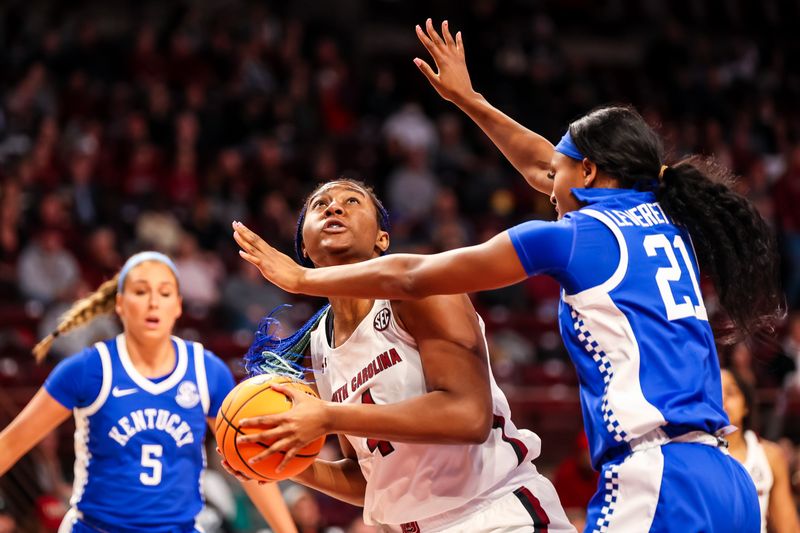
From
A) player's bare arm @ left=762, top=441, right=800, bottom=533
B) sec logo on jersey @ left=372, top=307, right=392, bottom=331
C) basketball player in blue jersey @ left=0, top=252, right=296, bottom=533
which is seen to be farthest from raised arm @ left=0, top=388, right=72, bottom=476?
player's bare arm @ left=762, top=441, right=800, bottom=533

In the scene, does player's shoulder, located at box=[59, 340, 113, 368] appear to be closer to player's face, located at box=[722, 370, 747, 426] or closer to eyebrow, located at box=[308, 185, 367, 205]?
eyebrow, located at box=[308, 185, 367, 205]

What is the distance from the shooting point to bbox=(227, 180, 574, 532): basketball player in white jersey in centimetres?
319

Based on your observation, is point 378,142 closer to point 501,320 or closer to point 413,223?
point 413,223

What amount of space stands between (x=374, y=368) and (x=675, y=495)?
1.06 m

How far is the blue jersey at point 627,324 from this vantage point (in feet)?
9.81

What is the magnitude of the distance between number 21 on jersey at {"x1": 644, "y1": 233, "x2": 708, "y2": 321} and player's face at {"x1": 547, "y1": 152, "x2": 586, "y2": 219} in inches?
11.6

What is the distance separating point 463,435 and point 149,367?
227 cm

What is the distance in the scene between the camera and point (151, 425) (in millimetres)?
4914

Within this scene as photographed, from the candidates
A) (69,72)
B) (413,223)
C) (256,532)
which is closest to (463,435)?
(256,532)

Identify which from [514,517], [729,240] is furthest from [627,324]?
[514,517]

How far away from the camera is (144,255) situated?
5.34 metres

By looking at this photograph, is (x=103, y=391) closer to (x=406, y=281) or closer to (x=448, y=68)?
(x=448, y=68)

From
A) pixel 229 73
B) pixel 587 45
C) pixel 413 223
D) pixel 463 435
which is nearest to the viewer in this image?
pixel 463 435

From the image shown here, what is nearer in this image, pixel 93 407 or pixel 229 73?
pixel 93 407
